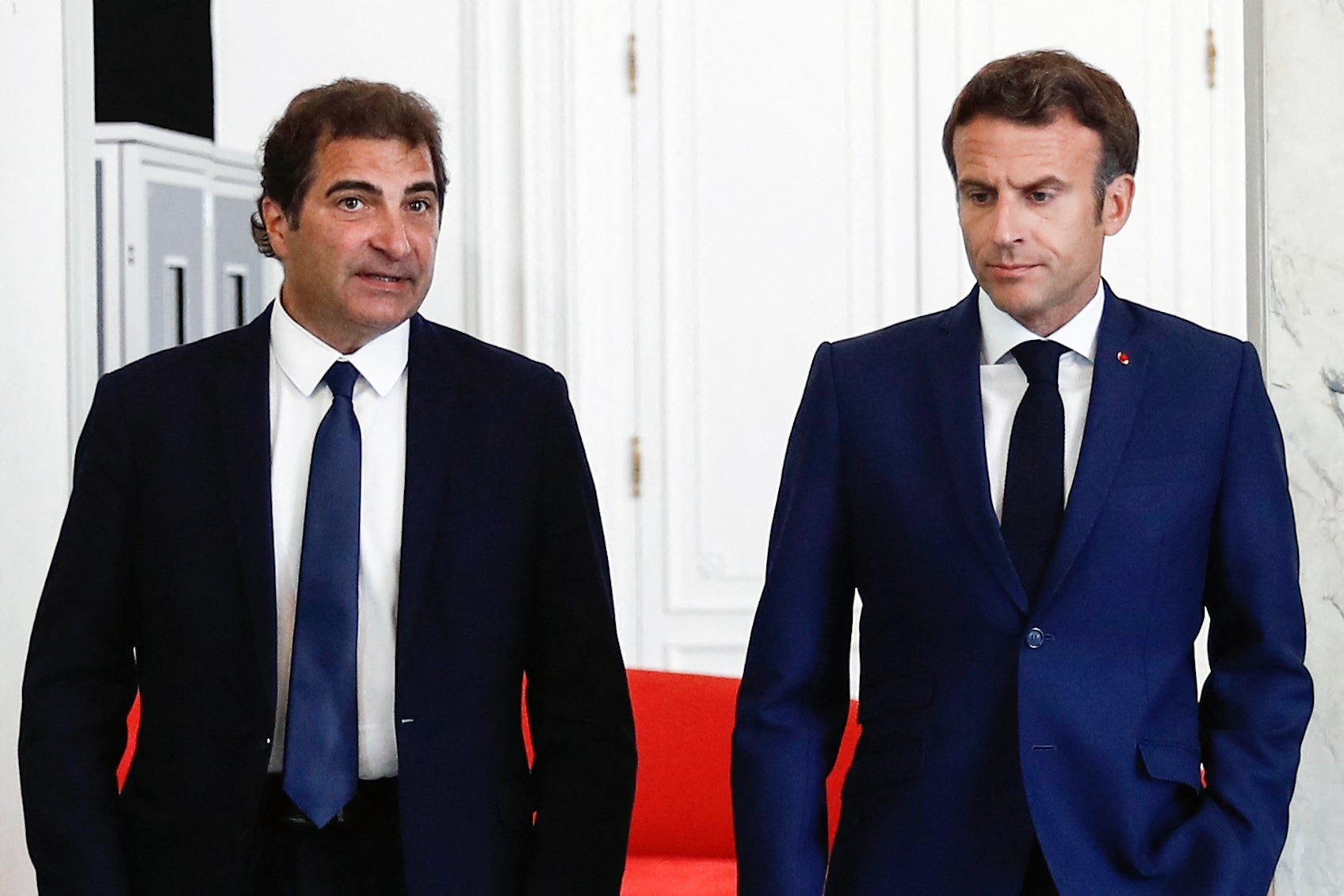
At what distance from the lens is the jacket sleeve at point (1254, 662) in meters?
1.79

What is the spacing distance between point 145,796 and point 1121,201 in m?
1.28

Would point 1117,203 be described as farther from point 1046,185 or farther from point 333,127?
point 333,127

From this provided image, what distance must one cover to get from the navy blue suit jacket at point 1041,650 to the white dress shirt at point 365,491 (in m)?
0.41

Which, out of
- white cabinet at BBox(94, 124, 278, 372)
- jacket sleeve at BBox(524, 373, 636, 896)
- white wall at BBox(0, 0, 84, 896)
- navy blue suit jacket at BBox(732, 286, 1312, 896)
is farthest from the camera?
white cabinet at BBox(94, 124, 278, 372)

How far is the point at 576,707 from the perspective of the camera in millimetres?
2033

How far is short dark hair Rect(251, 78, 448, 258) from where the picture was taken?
206 cm

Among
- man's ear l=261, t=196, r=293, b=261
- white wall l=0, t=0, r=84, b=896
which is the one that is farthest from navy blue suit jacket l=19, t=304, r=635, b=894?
white wall l=0, t=0, r=84, b=896

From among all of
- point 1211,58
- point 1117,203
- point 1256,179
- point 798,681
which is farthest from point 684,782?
point 1211,58

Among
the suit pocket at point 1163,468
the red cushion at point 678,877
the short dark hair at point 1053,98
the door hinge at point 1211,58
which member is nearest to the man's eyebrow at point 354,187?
the short dark hair at point 1053,98

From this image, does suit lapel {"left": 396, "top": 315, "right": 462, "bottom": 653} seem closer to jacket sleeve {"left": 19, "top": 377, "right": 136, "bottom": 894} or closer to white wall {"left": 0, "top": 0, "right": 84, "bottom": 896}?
jacket sleeve {"left": 19, "top": 377, "right": 136, "bottom": 894}

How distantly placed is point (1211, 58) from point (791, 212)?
1074mm

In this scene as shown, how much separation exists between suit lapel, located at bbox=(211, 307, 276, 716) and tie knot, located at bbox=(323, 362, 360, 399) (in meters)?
0.08

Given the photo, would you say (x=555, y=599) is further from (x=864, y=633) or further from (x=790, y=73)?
(x=790, y=73)

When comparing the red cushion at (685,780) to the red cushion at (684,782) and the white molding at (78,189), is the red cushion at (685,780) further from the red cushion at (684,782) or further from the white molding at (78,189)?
the white molding at (78,189)
